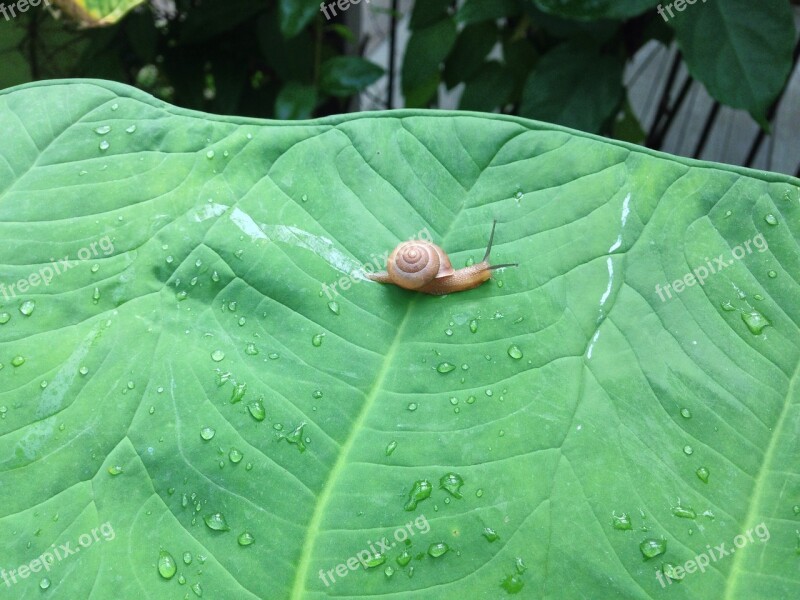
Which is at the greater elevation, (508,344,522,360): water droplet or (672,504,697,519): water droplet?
(508,344,522,360): water droplet

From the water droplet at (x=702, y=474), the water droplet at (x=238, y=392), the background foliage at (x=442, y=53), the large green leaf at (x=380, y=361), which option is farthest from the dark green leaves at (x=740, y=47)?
the water droplet at (x=238, y=392)

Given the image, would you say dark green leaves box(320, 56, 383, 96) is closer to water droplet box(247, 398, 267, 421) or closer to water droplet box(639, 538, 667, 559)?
water droplet box(247, 398, 267, 421)

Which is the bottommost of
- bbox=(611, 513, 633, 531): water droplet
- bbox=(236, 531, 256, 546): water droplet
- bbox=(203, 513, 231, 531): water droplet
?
bbox=(236, 531, 256, 546): water droplet

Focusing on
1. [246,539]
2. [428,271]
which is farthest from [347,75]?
[246,539]

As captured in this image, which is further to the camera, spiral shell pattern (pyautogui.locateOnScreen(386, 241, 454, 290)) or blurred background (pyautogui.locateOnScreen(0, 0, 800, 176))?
blurred background (pyautogui.locateOnScreen(0, 0, 800, 176))

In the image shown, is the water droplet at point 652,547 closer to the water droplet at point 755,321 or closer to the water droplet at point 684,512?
the water droplet at point 684,512

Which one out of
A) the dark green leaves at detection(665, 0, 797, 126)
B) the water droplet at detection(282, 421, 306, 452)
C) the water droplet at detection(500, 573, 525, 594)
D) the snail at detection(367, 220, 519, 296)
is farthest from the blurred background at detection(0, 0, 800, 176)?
the water droplet at detection(500, 573, 525, 594)

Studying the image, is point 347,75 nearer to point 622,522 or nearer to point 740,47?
point 740,47

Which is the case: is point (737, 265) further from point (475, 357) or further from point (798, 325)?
point (475, 357)
